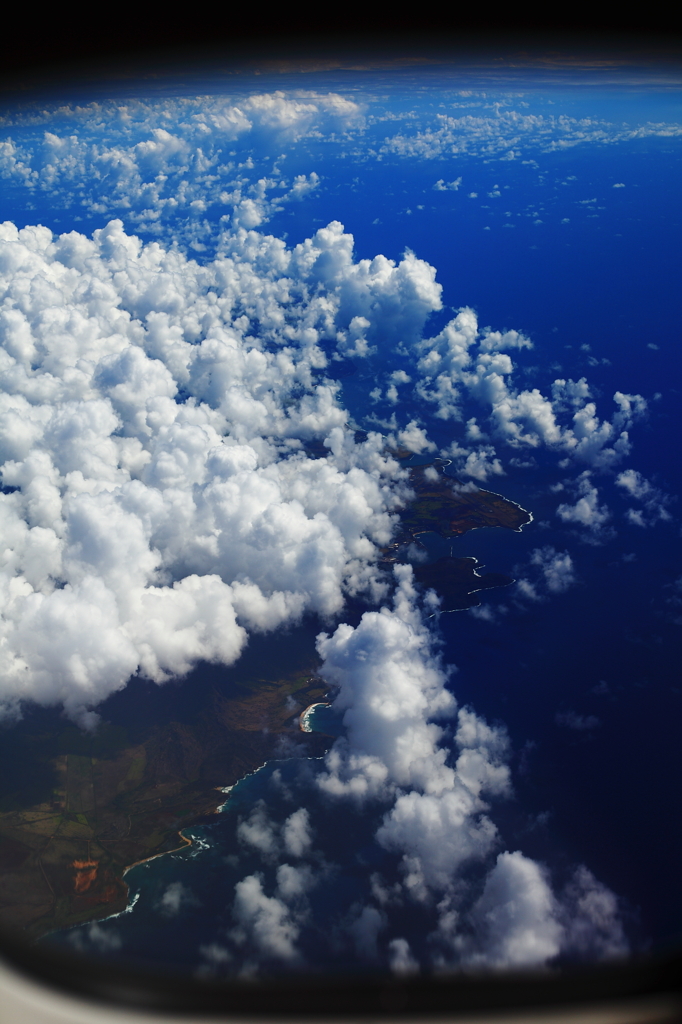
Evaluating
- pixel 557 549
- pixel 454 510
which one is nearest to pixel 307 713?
pixel 454 510

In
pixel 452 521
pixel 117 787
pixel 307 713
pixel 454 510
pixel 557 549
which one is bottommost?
pixel 117 787

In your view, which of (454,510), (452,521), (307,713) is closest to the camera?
(307,713)

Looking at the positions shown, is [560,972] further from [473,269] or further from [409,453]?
[473,269]

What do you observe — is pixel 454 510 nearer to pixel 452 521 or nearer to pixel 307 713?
pixel 452 521

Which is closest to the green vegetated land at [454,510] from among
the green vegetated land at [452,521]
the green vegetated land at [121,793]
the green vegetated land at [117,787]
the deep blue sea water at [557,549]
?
the green vegetated land at [452,521]

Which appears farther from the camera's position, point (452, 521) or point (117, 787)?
point (452, 521)

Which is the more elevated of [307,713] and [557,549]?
[557,549]

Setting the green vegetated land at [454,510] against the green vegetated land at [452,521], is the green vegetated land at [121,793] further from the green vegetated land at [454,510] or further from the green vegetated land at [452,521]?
the green vegetated land at [454,510]

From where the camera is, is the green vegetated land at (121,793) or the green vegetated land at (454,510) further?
the green vegetated land at (454,510)


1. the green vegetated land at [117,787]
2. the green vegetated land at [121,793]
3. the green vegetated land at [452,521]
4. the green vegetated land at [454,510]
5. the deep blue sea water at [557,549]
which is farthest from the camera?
the green vegetated land at [454,510]
